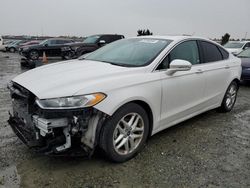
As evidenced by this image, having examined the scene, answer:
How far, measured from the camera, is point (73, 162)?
3041mm

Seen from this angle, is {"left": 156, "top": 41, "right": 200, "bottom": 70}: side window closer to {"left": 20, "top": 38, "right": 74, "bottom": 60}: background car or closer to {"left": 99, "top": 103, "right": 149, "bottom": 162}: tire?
{"left": 99, "top": 103, "right": 149, "bottom": 162}: tire

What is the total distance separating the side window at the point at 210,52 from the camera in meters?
4.34

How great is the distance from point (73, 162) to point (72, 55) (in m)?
12.2

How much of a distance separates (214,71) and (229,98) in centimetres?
109

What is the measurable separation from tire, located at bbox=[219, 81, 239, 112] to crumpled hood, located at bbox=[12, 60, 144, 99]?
2.70m

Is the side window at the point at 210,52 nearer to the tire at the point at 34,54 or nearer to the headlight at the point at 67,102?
the headlight at the point at 67,102

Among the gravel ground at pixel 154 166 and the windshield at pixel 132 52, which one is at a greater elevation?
the windshield at pixel 132 52

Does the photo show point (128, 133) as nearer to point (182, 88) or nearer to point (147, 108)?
point (147, 108)

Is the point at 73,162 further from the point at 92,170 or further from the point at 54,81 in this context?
the point at 54,81

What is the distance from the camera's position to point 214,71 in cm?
438

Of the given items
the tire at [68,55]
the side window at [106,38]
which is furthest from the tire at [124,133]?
the side window at [106,38]

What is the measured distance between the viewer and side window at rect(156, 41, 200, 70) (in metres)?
3.51

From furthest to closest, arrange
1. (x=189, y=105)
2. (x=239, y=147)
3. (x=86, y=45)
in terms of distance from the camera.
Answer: (x=86, y=45) → (x=189, y=105) → (x=239, y=147)

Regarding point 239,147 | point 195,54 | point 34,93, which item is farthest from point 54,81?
point 239,147
